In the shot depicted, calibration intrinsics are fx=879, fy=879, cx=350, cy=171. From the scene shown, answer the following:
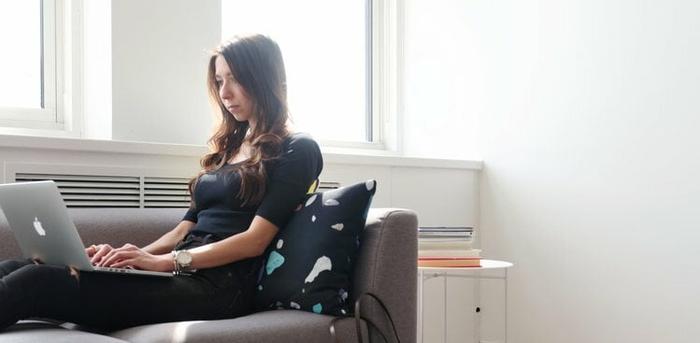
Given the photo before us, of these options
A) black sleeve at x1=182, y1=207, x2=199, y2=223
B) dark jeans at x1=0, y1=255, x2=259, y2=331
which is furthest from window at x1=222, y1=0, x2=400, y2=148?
dark jeans at x1=0, y1=255, x2=259, y2=331

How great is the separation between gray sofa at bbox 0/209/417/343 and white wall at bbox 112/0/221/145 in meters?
0.53

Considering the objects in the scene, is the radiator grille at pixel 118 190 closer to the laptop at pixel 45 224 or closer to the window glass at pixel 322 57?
the laptop at pixel 45 224

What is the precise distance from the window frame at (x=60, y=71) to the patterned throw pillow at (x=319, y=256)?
118 cm

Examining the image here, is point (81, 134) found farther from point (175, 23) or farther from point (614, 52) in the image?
point (614, 52)

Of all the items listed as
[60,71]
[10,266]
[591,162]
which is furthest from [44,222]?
[591,162]

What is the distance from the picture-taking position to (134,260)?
6.86 ft

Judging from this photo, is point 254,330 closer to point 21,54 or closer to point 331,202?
point 331,202

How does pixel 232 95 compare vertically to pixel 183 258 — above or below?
above

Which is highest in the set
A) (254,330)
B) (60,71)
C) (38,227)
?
(60,71)

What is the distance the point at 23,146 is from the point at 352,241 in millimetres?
1039

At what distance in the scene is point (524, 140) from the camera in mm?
3484

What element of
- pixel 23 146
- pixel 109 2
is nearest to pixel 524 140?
pixel 109 2

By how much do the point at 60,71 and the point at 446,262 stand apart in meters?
1.48

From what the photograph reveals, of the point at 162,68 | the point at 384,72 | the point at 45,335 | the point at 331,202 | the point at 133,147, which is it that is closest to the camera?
the point at 45,335
